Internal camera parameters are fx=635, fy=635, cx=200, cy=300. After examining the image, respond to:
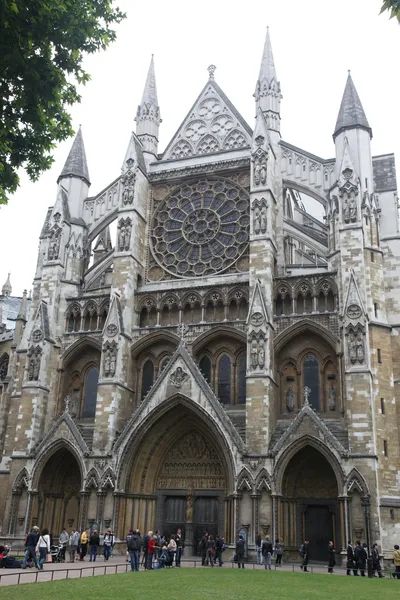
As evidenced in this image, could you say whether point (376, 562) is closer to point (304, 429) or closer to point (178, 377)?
point (304, 429)

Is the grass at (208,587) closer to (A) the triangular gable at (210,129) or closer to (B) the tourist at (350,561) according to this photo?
(B) the tourist at (350,561)

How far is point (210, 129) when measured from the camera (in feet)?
121

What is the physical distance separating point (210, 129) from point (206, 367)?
14.6 metres

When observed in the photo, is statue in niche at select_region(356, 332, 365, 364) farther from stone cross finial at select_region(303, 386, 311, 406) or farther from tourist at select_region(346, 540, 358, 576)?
tourist at select_region(346, 540, 358, 576)

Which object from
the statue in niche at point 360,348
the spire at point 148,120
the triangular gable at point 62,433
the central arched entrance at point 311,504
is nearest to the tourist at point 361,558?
the central arched entrance at point 311,504

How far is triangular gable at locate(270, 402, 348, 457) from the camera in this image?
25359 mm

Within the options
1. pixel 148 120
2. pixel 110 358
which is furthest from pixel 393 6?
pixel 148 120

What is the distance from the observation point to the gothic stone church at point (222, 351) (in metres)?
25.9

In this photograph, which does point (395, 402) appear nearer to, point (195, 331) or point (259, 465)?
point (259, 465)

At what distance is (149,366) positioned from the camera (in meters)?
31.6

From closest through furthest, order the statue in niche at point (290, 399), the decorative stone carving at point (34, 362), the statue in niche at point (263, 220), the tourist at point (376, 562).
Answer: the tourist at point (376, 562), the statue in niche at point (290, 399), the statue in niche at point (263, 220), the decorative stone carving at point (34, 362)

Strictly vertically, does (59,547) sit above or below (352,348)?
below

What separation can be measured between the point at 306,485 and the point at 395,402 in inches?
202

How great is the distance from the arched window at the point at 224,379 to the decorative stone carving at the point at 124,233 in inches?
305
